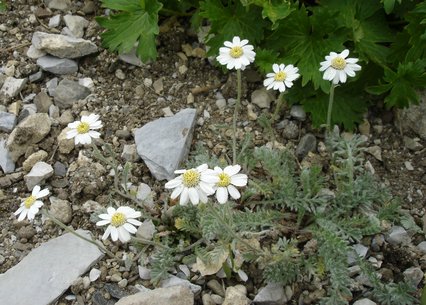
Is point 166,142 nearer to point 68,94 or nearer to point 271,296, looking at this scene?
point 68,94

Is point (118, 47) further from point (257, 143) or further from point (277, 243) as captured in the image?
point (277, 243)

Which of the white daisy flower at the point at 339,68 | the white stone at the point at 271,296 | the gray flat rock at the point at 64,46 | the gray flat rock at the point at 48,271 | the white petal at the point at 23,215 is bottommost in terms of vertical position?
the gray flat rock at the point at 48,271

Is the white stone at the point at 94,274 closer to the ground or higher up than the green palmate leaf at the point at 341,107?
closer to the ground

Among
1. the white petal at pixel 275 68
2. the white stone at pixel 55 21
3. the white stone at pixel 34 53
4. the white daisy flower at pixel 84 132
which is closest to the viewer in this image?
the white daisy flower at pixel 84 132

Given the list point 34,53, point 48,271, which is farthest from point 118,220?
point 34,53

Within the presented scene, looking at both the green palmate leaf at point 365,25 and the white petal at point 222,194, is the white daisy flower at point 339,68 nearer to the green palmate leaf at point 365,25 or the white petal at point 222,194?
the green palmate leaf at point 365,25

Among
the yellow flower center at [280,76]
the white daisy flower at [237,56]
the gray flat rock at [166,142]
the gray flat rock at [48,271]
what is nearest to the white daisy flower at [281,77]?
the yellow flower center at [280,76]

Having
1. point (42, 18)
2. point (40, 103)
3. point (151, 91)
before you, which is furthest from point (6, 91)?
point (151, 91)
